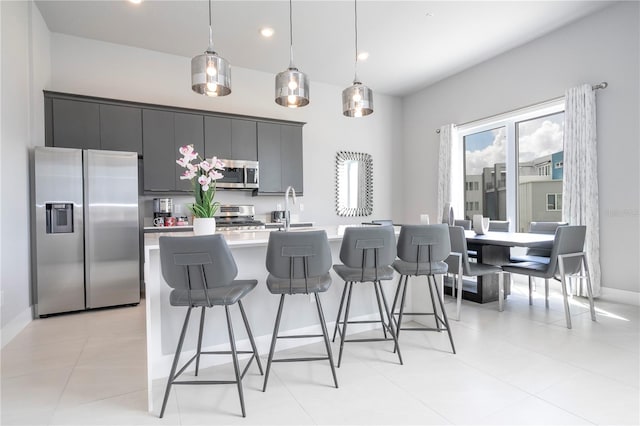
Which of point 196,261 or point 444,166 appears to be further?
point 444,166

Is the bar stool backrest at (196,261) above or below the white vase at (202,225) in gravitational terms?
below

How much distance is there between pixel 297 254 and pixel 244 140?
3.27 meters

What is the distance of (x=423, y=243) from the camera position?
2367 millimetres

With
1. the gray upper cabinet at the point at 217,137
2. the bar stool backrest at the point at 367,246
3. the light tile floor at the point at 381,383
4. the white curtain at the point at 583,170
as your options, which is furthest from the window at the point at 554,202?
the gray upper cabinet at the point at 217,137

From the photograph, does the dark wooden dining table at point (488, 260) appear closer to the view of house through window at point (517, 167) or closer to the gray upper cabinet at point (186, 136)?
the view of house through window at point (517, 167)

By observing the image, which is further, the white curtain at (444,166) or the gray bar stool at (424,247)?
the white curtain at (444,166)

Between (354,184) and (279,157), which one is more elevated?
(279,157)

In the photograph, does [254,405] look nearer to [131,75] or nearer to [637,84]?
[131,75]

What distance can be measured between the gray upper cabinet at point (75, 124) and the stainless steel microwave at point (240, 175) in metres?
1.50

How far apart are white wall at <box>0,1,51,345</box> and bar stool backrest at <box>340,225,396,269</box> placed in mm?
2851

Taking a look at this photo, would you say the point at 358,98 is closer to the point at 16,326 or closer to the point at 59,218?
the point at 59,218

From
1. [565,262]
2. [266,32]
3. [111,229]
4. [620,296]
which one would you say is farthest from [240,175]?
[620,296]

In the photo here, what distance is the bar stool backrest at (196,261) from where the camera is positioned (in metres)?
1.74

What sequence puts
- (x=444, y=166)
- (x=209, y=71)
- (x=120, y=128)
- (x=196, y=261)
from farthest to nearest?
1. (x=444, y=166)
2. (x=120, y=128)
3. (x=209, y=71)
4. (x=196, y=261)
